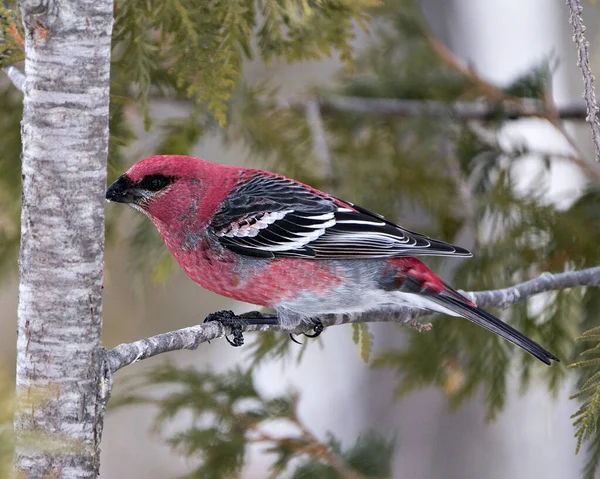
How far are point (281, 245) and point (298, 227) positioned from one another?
0.46 ft

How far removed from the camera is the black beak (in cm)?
323

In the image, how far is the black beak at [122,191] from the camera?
3227mm

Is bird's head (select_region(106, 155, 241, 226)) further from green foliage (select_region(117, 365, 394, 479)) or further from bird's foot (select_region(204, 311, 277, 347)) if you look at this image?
green foliage (select_region(117, 365, 394, 479))

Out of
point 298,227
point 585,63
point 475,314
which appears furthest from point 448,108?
point 585,63

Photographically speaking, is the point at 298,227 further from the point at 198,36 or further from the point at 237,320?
the point at 198,36

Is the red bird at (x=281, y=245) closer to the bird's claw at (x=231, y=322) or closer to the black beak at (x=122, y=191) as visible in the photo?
the black beak at (x=122, y=191)

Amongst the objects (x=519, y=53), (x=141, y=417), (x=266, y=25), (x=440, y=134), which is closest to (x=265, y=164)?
(x=440, y=134)

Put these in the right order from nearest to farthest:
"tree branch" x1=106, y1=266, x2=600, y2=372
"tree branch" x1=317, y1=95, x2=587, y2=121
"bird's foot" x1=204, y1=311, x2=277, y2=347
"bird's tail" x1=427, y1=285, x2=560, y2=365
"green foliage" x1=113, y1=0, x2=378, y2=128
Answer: "tree branch" x1=106, y1=266, x2=600, y2=372 < "green foliage" x1=113, y1=0, x2=378, y2=128 < "bird's tail" x1=427, y1=285, x2=560, y2=365 < "bird's foot" x1=204, y1=311, x2=277, y2=347 < "tree branch" x1=317, y1=95, x2=587, y2=121

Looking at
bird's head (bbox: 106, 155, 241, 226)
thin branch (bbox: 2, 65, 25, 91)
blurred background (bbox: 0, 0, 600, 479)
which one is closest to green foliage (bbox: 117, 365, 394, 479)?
blurred background (bbox: 0, 0, 600, 479)

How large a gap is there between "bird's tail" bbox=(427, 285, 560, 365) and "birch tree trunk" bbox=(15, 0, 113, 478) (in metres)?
1.57

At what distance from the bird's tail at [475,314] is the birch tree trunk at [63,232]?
1570 mm

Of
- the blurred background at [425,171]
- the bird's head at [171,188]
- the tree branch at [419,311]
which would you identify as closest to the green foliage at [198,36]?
the blurred background at [425,171]

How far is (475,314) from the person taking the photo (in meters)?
3.10

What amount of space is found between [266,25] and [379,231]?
1008 mm
